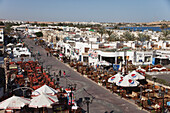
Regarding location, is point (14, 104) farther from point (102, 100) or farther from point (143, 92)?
point (143, 92)

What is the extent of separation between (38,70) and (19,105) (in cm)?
1504

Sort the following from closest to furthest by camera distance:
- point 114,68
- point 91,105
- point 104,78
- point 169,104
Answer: point 169,104 < point 91,105 < point 104,78 < point 114,68

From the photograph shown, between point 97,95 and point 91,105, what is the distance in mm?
2839

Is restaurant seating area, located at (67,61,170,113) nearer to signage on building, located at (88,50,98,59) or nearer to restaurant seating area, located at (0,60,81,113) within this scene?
restaurant seating area, located at (0,60,81,113)

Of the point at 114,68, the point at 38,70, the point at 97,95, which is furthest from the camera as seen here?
the point at 114,68

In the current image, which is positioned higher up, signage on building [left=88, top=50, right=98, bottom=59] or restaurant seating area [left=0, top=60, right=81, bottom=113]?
signage on building [left=88, top=50, right=98, bottom=59]

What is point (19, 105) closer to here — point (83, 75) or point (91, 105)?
point (91, 105)

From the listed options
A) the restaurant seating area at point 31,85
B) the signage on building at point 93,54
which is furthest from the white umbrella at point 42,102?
the signage on building at point 93,54

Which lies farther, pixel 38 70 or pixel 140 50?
pixel 140 50

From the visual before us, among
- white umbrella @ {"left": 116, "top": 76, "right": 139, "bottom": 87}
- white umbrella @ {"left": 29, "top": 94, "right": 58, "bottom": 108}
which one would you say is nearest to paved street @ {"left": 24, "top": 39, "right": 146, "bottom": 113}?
white umbrella @ {"left": 116, "top": 76, "right": 139, "bottom": 87}

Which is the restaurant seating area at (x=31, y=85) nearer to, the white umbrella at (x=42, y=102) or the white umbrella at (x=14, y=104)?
the white umbrella at (x=42, y=102)

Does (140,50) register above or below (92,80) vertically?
above

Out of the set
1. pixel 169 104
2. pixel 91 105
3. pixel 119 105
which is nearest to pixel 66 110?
pixel 91 105

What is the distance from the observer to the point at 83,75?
29.8 meters
